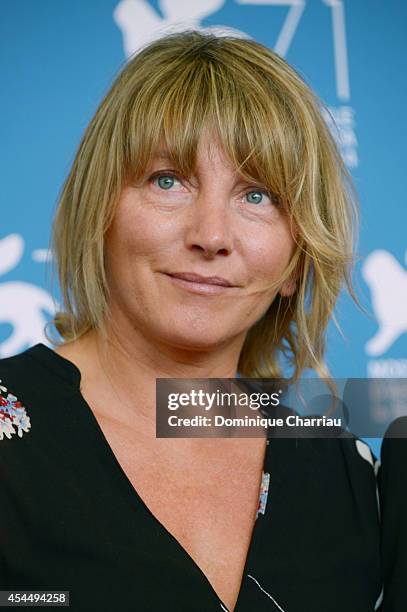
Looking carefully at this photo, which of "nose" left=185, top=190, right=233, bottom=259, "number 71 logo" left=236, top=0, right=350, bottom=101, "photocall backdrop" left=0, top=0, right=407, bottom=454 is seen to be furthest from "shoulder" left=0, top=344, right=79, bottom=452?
"number 71 logo" left=236, top=0, right=350, bottom=101

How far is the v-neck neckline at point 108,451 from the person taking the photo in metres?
1.14

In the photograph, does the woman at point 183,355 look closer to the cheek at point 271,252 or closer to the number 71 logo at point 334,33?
the cheek at point 271,252

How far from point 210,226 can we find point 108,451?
0.98ft

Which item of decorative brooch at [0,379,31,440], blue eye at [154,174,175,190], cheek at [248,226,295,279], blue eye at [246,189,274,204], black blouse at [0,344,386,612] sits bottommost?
black blouse at [0,344,386,612]

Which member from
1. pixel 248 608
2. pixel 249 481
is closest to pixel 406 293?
pixel 249 481

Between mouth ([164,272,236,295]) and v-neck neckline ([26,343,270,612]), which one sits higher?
mouth ([164,272,236,295])

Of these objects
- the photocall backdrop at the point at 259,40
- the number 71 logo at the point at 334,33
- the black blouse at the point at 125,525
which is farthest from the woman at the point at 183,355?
the number 71 logo at the point at 334,33

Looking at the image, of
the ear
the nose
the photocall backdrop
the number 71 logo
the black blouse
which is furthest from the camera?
the number 71 logo

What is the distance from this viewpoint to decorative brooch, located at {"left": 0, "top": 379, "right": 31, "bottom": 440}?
115 centimetres

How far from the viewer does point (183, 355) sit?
1321mm

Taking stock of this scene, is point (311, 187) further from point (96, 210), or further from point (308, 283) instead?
point (96, 210)

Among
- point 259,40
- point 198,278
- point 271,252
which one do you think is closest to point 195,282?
point 198,278

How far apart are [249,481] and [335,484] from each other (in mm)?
119

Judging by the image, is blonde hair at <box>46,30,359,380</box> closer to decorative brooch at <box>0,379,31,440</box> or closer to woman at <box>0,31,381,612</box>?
woman at <box>0,31,381,612</box>
